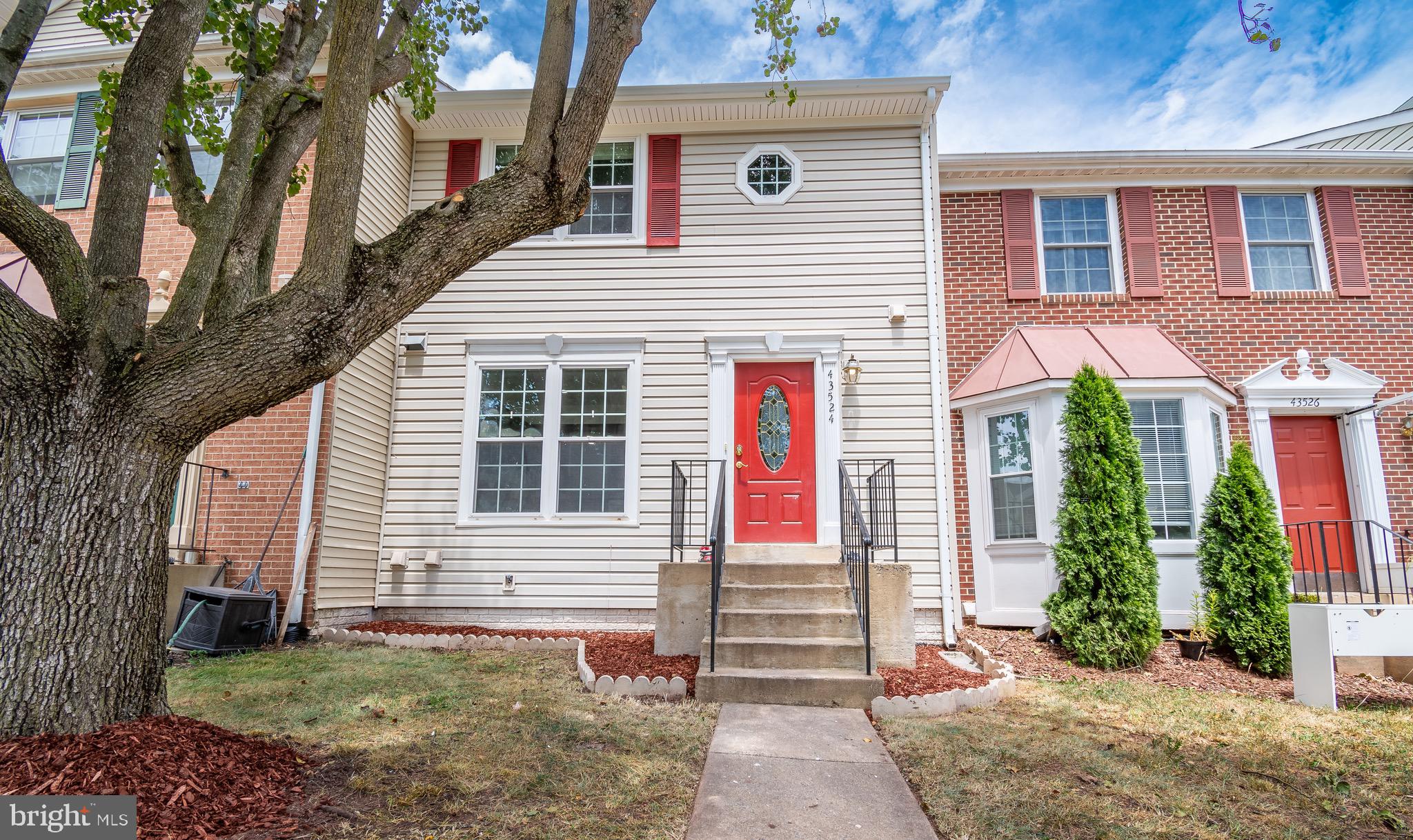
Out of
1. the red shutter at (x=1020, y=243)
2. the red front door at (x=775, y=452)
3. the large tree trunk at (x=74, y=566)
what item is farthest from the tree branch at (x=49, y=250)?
the red shutter at (x=1020, y=243)

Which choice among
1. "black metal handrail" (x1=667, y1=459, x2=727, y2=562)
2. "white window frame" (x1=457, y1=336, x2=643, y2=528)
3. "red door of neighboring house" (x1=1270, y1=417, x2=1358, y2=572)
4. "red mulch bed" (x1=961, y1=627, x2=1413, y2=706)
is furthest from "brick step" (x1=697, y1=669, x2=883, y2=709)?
"red door of neighboring house" (x1=1270, y1=417, x2=1358, y2=572)

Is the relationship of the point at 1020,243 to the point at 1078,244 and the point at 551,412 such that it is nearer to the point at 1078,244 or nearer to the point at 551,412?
the point at 1078,244

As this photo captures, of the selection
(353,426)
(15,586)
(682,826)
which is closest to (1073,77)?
(353,426)

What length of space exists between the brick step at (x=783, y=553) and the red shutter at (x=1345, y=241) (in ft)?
23.3

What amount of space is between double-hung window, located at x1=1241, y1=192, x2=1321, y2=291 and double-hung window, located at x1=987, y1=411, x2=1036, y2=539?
12.1 feet

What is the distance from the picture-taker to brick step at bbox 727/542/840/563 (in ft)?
23.4

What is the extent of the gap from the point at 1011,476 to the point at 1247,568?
7.22ft

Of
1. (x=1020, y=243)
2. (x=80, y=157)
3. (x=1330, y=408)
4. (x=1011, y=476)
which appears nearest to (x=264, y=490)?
(x=80, y=157)

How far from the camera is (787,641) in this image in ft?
17.6

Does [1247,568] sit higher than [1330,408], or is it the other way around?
[1330,408]

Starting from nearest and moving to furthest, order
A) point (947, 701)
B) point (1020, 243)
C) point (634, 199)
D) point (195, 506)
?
point (947, 701) → point (195, 506) → point (634, 199) → point (1020, 243)

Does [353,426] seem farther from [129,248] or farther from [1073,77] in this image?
[1073,77]

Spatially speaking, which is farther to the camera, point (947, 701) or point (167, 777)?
point (947, 701)

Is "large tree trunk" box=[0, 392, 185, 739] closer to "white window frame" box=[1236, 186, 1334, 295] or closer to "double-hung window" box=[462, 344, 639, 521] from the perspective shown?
"double-hung window" box=[462, 344, 639, 521]
